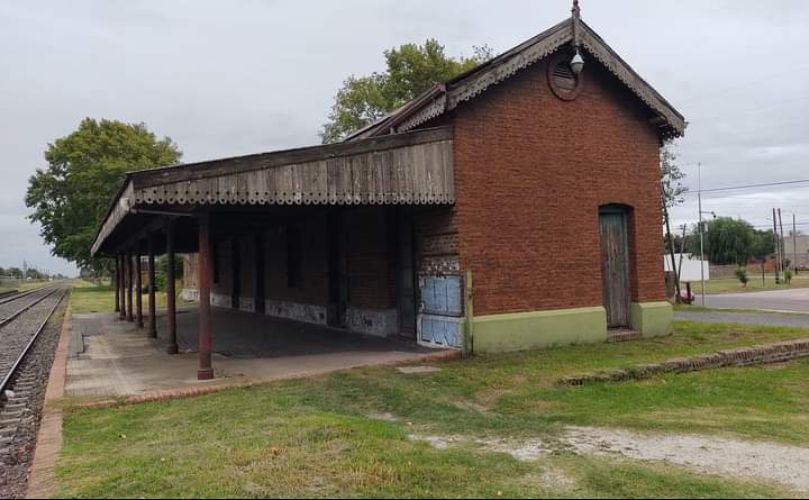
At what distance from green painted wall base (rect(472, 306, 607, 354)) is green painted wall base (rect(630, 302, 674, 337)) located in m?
1.00

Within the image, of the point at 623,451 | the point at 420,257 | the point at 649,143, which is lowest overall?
the point at 623,451

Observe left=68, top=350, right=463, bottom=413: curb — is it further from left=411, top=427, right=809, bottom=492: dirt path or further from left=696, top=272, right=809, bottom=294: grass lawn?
left=696, top=272, right=809, bottom=294: grass lawn

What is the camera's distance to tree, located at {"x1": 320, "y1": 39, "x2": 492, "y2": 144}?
1393 inches

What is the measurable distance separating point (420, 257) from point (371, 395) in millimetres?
4500

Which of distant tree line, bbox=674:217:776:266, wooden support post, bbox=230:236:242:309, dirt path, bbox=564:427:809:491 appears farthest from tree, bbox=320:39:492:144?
distant tree line, bbox=674:217:776:266

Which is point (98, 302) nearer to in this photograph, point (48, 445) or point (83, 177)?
point (83, 177)

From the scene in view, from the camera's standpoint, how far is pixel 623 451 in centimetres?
587

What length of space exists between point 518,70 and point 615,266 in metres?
4.49

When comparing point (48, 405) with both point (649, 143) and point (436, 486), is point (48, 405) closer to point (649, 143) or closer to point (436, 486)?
point (436, 486)

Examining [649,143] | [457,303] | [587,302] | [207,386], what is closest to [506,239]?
[457,303]

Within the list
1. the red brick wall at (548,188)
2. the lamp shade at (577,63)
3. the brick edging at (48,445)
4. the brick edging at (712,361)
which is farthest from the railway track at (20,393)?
the lamp shade at (577,63)

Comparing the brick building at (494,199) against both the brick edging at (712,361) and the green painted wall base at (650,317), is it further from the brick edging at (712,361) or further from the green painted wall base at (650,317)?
the brick edging at (712,361)

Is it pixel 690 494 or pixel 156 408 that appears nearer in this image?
pixel 690 494

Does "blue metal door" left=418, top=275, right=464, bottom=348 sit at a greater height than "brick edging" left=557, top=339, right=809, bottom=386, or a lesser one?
greater
